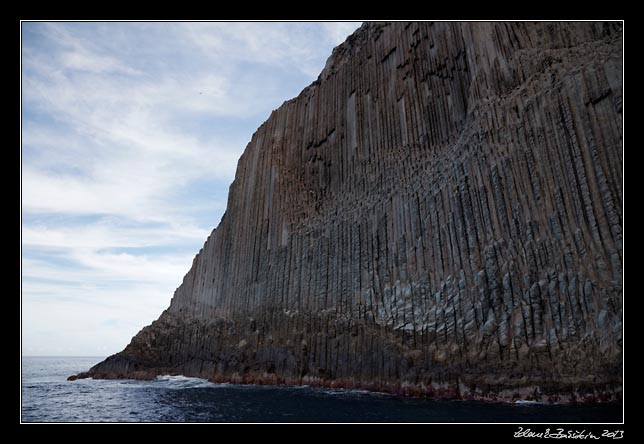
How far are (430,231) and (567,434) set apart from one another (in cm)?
1495

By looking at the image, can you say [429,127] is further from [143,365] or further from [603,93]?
[143,365]

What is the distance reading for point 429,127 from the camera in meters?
27.2

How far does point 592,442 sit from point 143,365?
33.4 meters

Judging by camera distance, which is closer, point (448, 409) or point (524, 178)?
point (448, 409)

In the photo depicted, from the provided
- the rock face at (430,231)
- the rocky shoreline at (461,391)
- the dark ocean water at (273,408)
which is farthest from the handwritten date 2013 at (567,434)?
the rock face at (430,231)

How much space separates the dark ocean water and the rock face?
1917 millimetres

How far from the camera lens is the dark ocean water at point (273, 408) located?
13.9m

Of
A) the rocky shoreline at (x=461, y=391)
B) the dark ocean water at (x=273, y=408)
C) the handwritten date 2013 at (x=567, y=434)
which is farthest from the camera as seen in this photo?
the rocky shoreline at (x=461, y=391)

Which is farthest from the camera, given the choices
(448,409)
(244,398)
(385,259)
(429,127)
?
(429,127)

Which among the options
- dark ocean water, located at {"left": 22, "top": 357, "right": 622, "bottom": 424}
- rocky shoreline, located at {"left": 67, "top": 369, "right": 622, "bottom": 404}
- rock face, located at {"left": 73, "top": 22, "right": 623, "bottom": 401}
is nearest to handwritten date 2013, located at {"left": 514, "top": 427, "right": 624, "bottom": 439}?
dark ocean water, located at {"left": 22, "top": 357, "right": 622, "bottom": 424}

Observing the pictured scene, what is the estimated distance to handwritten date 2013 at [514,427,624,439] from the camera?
802 cm

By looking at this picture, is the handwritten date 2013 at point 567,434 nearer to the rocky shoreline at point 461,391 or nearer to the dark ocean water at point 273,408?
the dark ocean water at point 273,408

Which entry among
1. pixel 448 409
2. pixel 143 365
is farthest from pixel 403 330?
pixel 143 365

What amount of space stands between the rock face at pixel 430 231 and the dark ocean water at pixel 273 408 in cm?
192
